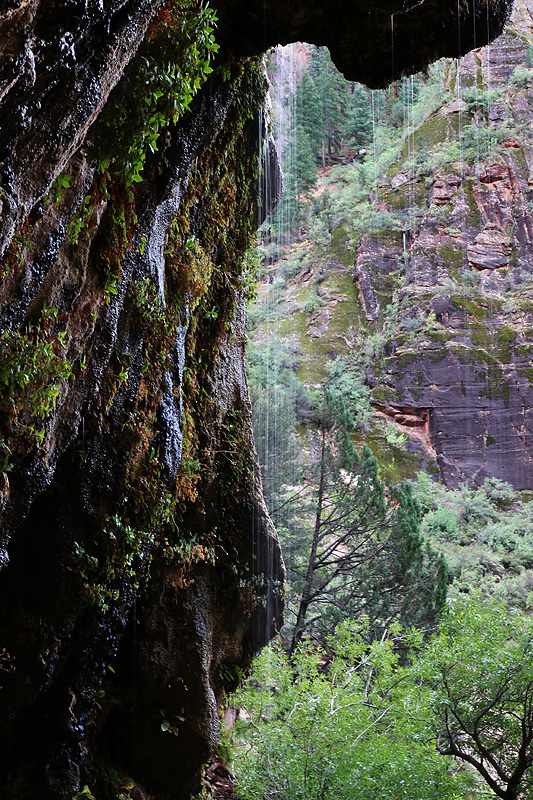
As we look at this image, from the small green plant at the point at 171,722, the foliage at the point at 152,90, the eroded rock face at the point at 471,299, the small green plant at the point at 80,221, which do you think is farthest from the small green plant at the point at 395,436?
the small green plant at the point at 80,221

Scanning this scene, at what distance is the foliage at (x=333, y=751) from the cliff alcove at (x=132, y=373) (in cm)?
131

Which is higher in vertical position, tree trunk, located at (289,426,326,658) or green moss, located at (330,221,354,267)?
green moss, located at (330,221,354,267)

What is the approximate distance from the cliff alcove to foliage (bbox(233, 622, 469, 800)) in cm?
131

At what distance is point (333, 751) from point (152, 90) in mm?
7108

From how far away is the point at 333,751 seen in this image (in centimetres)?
772

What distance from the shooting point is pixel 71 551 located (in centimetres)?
432

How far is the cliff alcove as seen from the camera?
2.79m

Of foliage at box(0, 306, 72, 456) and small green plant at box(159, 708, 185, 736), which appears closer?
foliage at box(0, 306, 72, 456)

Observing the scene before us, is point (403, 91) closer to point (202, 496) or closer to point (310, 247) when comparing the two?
point (310, 247)

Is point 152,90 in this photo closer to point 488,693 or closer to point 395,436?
point 488,693

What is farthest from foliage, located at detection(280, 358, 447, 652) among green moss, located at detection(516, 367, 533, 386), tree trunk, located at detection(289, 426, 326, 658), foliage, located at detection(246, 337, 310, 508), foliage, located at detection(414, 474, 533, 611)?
green moss, located at detection(516, 367, 533, 386)

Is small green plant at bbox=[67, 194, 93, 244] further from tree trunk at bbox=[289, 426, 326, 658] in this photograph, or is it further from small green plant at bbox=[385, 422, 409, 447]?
small green plant at bbox=[385, 422, 409, 447]

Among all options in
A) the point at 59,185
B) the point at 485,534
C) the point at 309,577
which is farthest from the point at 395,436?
the point at 59,185

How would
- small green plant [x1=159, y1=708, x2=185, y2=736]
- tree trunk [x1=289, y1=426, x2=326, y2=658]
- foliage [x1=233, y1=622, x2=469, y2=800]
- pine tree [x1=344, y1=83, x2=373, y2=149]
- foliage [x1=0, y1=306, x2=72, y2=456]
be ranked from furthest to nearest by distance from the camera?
pine tree [x1=344, y1=83, x2=373, y2=149] < tree trunk [x1=289, y1=426, x2=326, y2=658] < foliage [x1=233, y1=622, x2=469, y2=800] < small green plant [x1=159, y1=708, x2=185, y2=736] < foliage [x1=0, y1=306, x2=72, y2=456]
